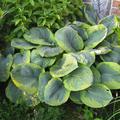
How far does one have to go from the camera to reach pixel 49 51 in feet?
12.2

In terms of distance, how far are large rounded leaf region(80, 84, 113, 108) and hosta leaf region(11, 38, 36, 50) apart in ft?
2.52

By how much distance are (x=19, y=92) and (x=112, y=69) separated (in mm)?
984

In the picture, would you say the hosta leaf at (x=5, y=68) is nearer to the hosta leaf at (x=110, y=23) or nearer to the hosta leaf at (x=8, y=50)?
the hosta leaf at (x=8, y=50)

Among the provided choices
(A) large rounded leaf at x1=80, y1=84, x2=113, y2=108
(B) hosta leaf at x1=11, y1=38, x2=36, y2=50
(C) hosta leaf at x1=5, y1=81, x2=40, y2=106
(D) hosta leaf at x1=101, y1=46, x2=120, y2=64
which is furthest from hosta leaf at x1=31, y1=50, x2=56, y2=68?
(D) hosta leaf at x1=101, y1=46, x2=120, y2=64

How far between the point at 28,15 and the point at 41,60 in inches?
20.1

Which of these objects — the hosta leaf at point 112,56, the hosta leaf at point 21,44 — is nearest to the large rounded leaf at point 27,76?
the hosta leaf at point 21,44

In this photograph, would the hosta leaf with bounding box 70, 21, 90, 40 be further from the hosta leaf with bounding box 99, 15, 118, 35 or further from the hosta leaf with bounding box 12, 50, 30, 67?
the hosta leaf with bounding box 12, 50, 30, 67

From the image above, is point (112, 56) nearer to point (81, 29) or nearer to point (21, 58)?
point (81, 29)

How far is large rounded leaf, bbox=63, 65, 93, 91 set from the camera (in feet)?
11.4

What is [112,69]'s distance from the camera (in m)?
3.72

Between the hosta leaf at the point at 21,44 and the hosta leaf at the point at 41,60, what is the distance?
0.11 m

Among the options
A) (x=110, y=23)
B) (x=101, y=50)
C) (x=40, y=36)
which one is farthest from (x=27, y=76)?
(x=110, y=23)

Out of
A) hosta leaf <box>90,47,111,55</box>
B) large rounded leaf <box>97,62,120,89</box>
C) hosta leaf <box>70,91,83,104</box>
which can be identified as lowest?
hosta leaf <box>70,91,83,104</box>

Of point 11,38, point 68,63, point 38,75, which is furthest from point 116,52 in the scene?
point 11,38
